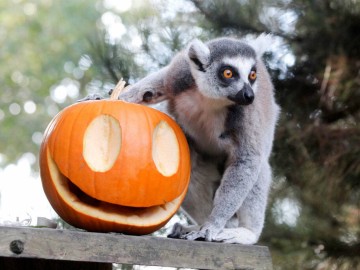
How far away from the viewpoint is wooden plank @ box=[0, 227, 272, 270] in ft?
7.98

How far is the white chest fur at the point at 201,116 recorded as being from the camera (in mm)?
3826

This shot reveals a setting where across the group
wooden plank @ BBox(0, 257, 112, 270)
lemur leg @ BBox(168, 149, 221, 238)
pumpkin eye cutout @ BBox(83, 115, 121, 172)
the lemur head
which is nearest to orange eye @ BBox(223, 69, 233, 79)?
the lemur head

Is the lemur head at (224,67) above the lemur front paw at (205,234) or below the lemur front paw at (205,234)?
above

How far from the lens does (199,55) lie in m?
3.81

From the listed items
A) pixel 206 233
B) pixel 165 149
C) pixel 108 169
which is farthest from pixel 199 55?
pixel 108 169

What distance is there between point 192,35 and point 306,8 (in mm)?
917

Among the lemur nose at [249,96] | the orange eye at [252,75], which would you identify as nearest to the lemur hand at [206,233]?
the lemur nose at [249,96]

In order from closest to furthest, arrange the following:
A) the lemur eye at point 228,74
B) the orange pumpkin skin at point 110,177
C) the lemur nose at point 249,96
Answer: the orange pumpkin skin at point 110,177, the lemur nose at point 249,96, the lemur eye at point 228,74

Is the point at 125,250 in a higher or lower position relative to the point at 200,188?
higher

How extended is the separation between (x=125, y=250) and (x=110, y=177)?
35cm

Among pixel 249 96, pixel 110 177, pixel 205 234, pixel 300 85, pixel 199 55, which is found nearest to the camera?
pixel 110 177

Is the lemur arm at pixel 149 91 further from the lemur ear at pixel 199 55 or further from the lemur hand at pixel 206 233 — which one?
the lemur hand at pixel 206 233

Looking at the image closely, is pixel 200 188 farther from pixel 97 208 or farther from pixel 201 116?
pixel 97 208

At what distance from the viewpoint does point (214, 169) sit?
401 cm
